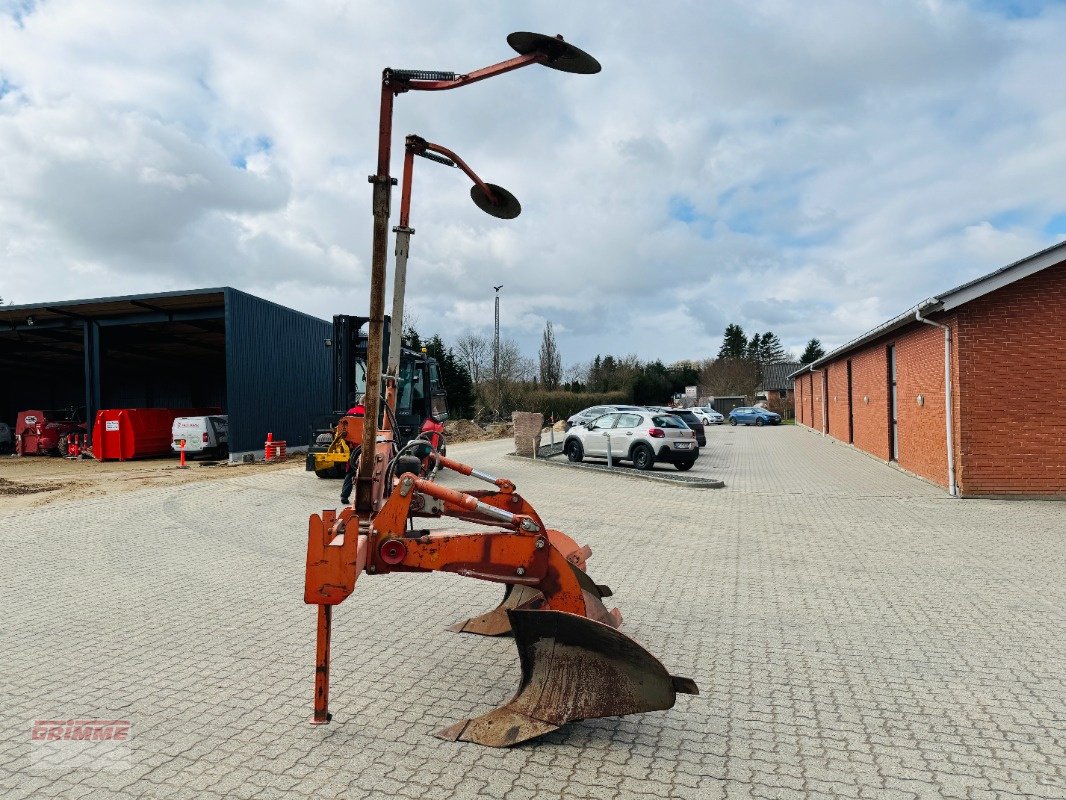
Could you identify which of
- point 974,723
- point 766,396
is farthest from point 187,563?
point 766,396

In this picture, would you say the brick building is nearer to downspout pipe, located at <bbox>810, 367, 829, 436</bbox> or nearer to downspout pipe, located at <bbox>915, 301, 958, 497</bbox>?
downspout pipe, located at <bbox>915, 301, 958, 497</bbox>

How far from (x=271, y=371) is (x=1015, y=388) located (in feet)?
66.0

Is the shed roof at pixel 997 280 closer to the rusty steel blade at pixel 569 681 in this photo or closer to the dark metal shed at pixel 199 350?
the rusty steel blade at pixel 569 681

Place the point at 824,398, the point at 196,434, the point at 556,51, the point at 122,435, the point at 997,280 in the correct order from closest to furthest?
the point at 556,51, the point at 997,280, the point at 196,434, the point at 122,435, the point at 824,398

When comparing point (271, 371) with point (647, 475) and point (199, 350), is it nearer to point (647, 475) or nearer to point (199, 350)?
point (199, 350)

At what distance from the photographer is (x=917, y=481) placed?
14375mm

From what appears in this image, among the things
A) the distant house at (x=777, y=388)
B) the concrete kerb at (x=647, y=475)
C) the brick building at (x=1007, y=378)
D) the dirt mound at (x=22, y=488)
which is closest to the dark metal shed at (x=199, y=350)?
the dirt mound at (x=22, y=488)

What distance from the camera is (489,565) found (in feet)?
12.2

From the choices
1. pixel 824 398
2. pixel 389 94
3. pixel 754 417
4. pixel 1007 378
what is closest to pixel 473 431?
pixel 824 398

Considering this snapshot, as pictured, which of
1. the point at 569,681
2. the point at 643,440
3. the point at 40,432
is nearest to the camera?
the point at 569,681

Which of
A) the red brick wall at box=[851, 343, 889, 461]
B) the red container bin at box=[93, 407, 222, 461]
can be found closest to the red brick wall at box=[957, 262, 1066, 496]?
the red brick wall at box=[851, 343, 889, 461]

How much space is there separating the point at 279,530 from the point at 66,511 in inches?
165

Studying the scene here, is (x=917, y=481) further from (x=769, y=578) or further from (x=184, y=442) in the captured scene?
(x=184, y=442)

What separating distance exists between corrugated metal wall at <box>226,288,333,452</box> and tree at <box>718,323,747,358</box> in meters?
84.6
